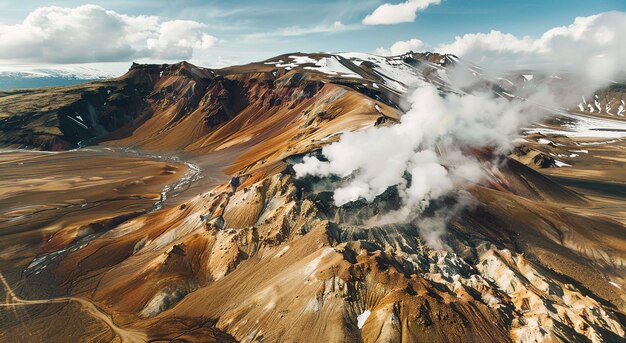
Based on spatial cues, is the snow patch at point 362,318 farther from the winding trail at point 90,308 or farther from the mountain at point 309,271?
the winding trail at point 90,308

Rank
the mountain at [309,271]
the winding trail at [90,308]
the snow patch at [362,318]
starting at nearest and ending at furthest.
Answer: the snow patch at [362,318]
the mountain at [309,271]
the winding trail at [90,308]

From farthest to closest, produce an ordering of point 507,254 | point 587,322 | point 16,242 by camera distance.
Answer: point 16,242
point 507,254
point 587,322

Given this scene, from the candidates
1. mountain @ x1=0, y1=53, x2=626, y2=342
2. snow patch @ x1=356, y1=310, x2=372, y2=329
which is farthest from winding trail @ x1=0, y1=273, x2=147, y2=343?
snow patch @ x1=356, y1=310, x2=372, y2=329

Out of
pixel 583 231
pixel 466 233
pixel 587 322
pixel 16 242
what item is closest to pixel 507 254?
pixel 466 233

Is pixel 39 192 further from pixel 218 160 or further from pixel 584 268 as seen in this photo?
pixel 584 268

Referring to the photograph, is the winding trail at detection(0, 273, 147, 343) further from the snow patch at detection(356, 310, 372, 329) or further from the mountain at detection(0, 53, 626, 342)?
the snow patch at detection(356, 310, 372, 329)

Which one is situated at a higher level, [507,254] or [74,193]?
[507,254]

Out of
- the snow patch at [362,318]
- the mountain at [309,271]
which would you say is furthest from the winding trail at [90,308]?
the snow patch at [362,318]

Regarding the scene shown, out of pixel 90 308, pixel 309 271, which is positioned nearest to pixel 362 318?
pixel 309 271

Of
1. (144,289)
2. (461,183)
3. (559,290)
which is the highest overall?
(461,183)

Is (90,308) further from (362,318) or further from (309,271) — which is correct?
(362,318)

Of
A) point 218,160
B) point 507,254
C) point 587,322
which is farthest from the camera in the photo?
point 218,160
